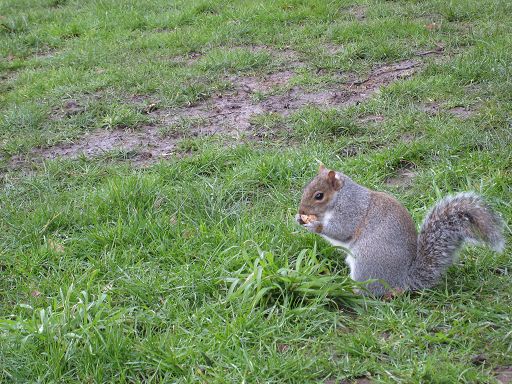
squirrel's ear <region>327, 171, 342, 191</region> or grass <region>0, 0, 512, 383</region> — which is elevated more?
squirrel's ear <region>327, 171, 342, 191</region>

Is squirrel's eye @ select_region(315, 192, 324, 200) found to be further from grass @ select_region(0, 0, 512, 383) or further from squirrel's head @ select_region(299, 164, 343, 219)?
grass @ select_region(0, 0, 512, 383)

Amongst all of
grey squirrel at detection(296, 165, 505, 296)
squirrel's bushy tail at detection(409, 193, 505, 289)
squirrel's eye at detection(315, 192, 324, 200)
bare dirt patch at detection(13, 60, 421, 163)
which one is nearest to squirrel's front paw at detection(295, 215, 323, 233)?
grey squirrel at detection(296, 165, 505, 296)

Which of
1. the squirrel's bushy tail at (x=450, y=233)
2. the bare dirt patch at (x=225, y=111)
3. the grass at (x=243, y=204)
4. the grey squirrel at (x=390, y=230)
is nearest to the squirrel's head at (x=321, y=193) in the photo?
the grey squirrel at (x=390, y=230)

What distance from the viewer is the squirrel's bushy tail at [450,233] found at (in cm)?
247

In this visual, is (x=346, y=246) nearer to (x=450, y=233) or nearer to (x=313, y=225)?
(x=313, y=225)

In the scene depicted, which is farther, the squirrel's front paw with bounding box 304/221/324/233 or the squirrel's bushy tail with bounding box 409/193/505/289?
the squirrel's front paw with bounding box 304/221/324/233

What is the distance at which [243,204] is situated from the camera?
11.6ft

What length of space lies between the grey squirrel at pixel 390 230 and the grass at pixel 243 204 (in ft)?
0.31

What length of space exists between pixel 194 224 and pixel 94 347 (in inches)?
43.1

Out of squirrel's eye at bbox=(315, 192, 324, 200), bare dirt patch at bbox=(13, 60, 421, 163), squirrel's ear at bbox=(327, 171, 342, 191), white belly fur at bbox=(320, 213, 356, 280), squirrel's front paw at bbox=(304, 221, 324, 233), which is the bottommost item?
bare dirt patch at bbox=(13, 60, 421, 163)

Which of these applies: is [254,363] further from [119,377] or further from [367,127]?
[367,127]

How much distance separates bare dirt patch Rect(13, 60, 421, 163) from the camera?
177 inches

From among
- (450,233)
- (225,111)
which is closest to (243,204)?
(450,233)

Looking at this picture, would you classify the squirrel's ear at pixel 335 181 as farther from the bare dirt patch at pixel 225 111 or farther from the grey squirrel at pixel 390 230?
the bare dirt patch at pixel 225 111
